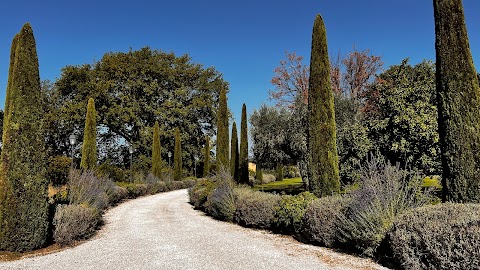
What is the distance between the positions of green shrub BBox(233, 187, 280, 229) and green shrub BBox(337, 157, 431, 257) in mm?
2925

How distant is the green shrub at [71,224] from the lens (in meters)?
7.66

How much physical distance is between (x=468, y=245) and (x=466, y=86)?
12.9ft

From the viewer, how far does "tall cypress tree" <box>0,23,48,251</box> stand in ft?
22.8

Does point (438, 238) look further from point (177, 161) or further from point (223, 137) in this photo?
point (177, 161)

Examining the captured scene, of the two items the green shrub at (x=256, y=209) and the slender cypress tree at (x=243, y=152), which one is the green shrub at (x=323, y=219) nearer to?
the green shrub at (x=256, y=209)

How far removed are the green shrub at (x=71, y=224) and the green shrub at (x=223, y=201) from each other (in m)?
4.13

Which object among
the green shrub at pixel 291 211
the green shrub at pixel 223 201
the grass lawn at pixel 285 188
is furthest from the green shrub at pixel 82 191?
the grass lawn at pixel 285 188

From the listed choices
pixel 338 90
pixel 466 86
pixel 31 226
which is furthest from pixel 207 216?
pixel 338 90

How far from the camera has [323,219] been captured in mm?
7133

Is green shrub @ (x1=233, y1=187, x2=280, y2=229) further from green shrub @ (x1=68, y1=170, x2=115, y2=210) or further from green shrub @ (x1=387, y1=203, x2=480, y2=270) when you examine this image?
green shrub @ (x1=68, y1=170, x2=115, y2=210)

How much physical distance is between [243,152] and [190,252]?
16.6 m

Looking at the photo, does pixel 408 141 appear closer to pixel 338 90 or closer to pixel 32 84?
pixel 32 84

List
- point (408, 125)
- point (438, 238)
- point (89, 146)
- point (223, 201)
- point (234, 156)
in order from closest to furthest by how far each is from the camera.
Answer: point (438, 238) → point (223, 201) → point (408, 125) → point (89, 146) → point (234, 156)

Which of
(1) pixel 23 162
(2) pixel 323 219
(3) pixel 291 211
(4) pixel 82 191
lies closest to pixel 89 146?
(4) pixel 82 191
